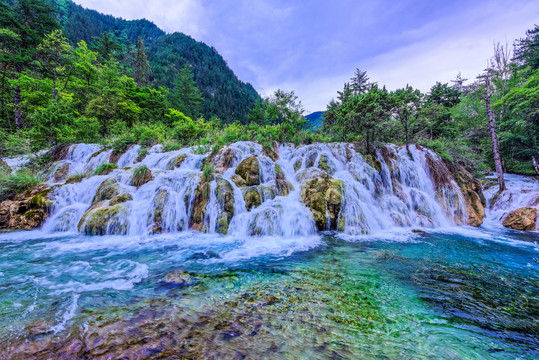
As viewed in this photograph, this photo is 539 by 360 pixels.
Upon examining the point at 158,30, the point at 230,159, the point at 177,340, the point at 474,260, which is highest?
the point at 158,30

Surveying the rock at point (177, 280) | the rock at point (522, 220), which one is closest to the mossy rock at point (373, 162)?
the rock at point (522, 220)

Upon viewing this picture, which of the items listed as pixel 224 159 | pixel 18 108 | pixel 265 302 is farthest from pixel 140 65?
pixel 265 302

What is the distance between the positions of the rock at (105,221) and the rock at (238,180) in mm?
4484

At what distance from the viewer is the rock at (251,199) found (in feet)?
27.5

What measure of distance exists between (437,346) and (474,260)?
14.8ft

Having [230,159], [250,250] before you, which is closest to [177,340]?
[250,250]

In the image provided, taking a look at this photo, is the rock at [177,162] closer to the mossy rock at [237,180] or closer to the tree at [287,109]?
the mossy rock at [237,180]

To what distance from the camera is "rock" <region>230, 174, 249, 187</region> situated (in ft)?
30.9

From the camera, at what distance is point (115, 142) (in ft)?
45.9

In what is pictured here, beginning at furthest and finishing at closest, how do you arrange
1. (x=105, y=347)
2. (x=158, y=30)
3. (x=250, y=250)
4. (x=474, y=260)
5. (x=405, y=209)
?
(x=158, y=30) → (x=405, y=209) → (x=250, y=250) → (x=474, y=260) → (x=105, y=347)

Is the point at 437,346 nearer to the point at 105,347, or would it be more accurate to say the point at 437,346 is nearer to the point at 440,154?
the point at 105,347

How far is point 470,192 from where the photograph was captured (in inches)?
445

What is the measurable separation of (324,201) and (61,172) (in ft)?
51.6

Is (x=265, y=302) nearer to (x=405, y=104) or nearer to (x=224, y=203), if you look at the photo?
(x=224, y=203)
